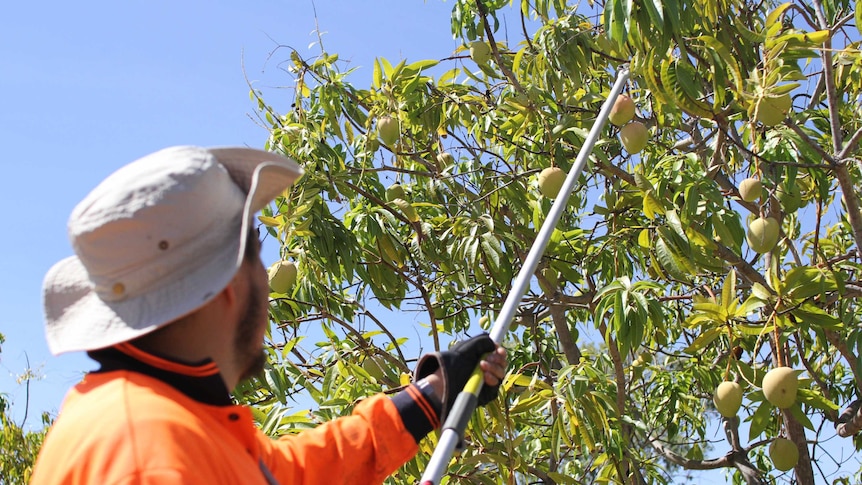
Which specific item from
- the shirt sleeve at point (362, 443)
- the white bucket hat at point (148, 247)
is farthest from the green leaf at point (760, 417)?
the white bucket hat at point (148, 247)

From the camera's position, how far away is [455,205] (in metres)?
4.75

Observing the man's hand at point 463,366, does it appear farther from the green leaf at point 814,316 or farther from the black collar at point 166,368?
the green leaf at point 814,316

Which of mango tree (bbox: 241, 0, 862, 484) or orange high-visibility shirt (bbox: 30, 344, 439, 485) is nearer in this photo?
orange high-visibility shirt (bbox: 30, 344, 439, 485)

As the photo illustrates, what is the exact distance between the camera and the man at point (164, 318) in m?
1.10

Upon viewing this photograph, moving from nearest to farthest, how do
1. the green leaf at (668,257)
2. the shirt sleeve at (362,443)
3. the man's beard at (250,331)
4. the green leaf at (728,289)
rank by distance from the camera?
the man's beard at (250,331)
the shirt sleeve at (362,443)
the green leaf at (728,289)
the green leaf at (668,257)

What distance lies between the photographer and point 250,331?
4.57 ft

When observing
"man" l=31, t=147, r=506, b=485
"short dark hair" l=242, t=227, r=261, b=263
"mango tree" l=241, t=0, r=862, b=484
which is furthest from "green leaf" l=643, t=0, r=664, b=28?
"short dark hair" l=242, t=227, r=261, b=263

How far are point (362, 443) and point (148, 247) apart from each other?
0.65 m

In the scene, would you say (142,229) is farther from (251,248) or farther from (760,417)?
→ (760,417)

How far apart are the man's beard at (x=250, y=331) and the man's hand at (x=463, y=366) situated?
1.59 feet

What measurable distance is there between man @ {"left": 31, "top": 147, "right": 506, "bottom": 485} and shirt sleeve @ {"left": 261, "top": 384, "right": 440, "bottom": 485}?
0.32 meters

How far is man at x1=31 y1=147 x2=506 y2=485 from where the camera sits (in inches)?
43.5

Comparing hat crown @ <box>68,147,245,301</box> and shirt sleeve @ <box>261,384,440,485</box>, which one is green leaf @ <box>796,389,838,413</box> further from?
hat crown @ <box>68,147,245,301</box>

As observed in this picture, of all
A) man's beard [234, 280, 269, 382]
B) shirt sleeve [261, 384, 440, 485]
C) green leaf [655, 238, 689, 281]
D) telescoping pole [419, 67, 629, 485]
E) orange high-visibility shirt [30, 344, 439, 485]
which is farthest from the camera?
green leaf [655, 238, 689, 281]
